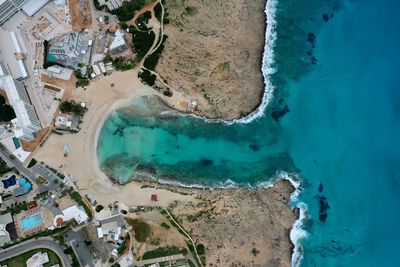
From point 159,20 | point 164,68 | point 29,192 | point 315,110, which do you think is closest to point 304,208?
point 315,110

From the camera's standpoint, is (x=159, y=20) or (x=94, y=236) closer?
(x=94, y=236)

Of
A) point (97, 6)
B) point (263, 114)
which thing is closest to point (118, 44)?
point (97, 6)

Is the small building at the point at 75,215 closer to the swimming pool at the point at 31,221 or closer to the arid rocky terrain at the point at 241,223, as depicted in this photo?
the swimming pool at the point at 31,221

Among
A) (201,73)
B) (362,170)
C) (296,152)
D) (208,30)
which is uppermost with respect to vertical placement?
(208,30)

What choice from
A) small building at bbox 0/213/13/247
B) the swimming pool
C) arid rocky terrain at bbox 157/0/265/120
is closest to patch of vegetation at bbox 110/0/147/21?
arid rocky terrain at bbox 157/0/265/120

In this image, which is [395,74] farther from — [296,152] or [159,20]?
[159,20]

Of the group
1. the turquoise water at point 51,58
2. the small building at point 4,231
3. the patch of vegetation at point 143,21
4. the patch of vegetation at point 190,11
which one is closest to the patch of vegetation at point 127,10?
the patch of vegetation at point 143,21
